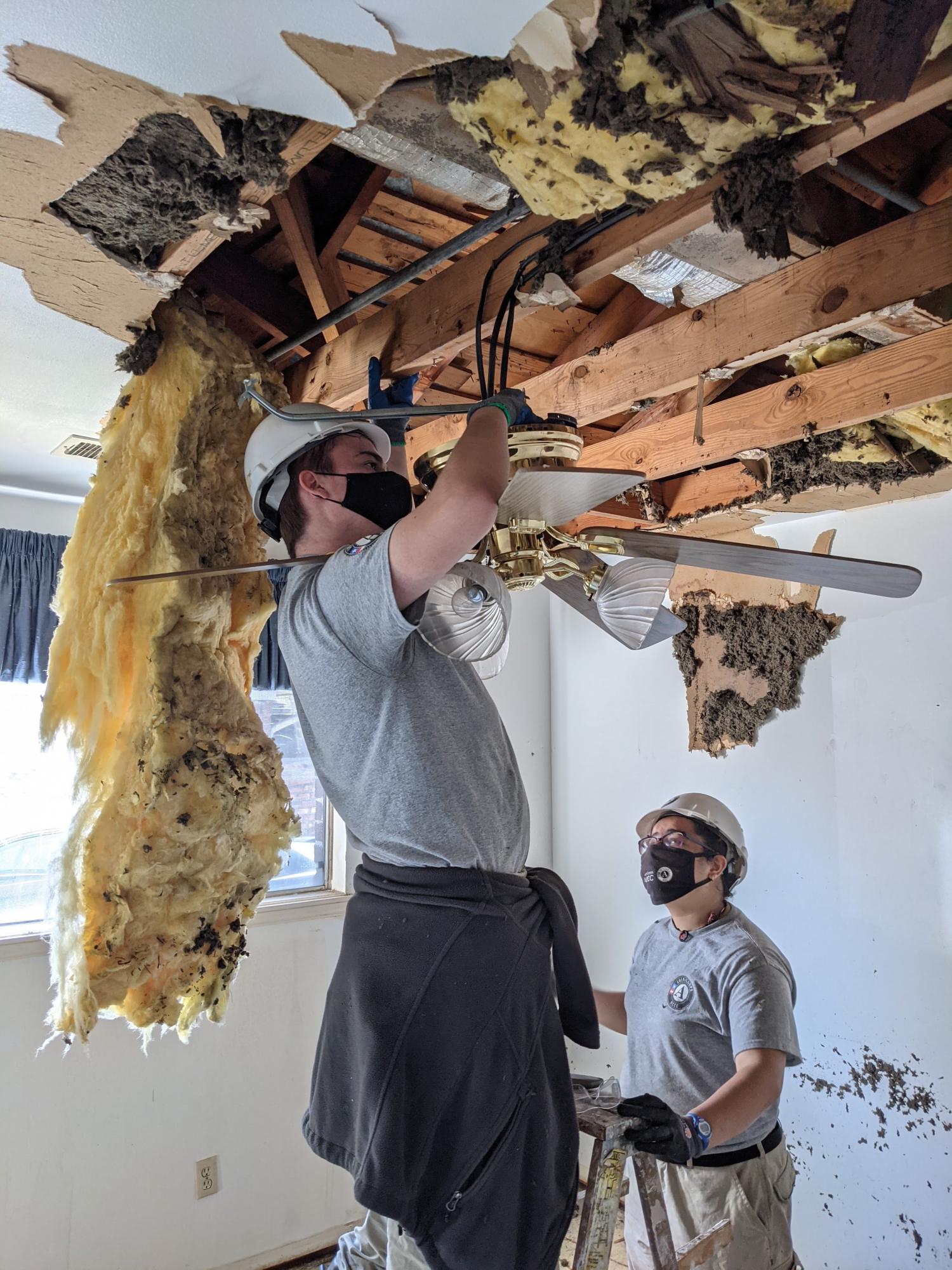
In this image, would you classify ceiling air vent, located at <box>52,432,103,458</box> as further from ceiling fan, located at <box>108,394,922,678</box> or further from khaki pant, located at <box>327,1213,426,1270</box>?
khaki pant, located at <box>327,1213,426,1270</box>

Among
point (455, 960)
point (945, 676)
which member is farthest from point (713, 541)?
point (945, 676)

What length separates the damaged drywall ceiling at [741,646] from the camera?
3316 mm

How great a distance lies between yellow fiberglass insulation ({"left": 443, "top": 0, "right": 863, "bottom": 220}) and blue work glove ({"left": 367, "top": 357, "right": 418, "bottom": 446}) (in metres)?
0.58

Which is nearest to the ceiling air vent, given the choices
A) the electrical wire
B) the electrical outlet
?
the electrical wire

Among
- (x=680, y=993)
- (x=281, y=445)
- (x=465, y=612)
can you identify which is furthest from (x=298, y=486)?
(x=680, y=993)

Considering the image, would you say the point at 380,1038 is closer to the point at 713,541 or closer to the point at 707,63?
the point at 713,541

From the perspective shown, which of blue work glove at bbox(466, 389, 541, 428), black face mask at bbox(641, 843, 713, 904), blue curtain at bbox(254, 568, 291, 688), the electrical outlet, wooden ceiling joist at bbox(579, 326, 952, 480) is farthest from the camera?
blue curtain at bbox(254, 568, 291, 688)

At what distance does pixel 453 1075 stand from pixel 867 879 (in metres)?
2.25

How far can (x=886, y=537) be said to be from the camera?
308cm

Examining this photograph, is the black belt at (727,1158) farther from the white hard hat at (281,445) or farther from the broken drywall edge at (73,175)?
the broken drywall edge at (73,175)

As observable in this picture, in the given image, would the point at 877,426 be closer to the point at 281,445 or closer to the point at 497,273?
the point at 497,273

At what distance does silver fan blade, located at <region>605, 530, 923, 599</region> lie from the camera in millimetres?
1292

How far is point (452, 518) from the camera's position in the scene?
110 cm

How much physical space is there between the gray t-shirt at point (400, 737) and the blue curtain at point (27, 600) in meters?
1.66
